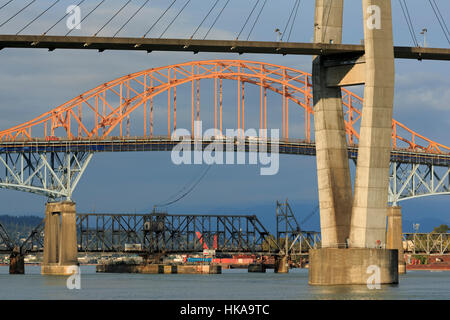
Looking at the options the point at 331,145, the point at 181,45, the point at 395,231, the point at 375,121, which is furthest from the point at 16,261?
the point at 375,121

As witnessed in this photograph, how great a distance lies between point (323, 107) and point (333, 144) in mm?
3119

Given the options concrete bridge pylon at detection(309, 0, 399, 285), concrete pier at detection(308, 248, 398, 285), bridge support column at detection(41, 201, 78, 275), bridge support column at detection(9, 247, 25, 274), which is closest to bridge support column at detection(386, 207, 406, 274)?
bridge support column at detection(41, 201, 78, 275)

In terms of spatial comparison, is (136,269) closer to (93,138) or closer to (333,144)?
(93,138)

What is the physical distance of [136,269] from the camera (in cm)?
18350

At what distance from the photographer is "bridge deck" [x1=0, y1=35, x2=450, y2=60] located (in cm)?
7156

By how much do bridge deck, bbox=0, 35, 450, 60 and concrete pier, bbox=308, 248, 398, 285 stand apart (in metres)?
15.7

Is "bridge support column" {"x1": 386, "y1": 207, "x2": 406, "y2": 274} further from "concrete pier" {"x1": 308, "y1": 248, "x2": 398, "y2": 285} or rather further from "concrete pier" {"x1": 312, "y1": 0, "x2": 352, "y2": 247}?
"concrete pier" {"x1": 308, "y1": 248, "x2": 398, "y2": 285}

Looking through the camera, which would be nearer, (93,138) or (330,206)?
(330,206)

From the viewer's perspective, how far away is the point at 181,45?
74062 millimetres

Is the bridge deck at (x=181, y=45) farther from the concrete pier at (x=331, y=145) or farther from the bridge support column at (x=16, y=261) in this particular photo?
the bridge support column at (x=16, y=261)

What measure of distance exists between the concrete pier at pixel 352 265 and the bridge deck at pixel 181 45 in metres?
15.7

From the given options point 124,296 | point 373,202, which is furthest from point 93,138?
point 373,202

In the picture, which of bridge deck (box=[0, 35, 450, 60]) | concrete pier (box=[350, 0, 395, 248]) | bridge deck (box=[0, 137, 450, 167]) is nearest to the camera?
bridge deck (box=[0, 35, 450, 60])

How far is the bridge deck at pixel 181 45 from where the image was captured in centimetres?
7156
